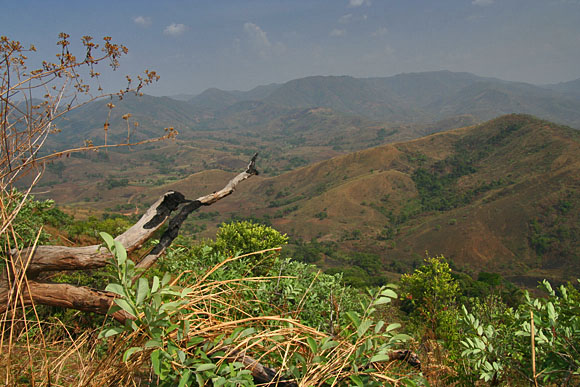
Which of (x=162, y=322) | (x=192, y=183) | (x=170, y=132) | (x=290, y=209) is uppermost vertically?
(x=170, y=132)

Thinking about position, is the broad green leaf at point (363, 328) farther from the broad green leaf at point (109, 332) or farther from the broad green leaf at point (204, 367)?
the broad green leaf at point (109, 332)

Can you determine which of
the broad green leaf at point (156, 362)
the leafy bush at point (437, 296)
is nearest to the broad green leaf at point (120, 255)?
the broad green leaf at point (156, 362)

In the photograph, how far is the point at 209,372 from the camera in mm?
1342

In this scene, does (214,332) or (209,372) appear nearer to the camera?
(209,372)

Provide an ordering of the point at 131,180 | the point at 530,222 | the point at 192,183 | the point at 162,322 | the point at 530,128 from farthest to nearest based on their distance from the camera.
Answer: the point at 131,180 < the point at 192,183 < the point at 530,128 < the point at 530,222 < the point at 162,322

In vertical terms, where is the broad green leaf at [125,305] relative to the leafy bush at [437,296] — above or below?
above

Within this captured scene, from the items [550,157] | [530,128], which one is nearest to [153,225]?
[550,157]

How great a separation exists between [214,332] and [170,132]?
6.45ft

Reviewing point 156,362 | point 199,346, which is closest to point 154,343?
point 156,362

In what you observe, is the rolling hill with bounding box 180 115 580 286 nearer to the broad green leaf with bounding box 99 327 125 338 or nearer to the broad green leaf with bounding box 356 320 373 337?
the broad green leaf with bounding box 356 320 373 337

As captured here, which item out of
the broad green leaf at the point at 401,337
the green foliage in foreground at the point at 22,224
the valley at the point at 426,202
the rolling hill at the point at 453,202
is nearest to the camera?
the broad green leaf at the point at 401,337

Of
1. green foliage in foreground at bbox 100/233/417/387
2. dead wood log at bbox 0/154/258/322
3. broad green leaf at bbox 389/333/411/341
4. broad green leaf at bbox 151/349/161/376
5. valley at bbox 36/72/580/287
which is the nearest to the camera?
broad green leaf at bbox 151/349/161/376

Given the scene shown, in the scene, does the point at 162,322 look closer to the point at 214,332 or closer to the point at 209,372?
the point at 209,372

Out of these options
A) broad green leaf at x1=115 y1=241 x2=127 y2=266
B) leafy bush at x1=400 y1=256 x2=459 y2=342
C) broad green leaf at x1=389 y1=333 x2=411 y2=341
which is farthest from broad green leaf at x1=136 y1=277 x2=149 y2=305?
leafy bush at x1=400 y1=256 x2=459 y2=342
